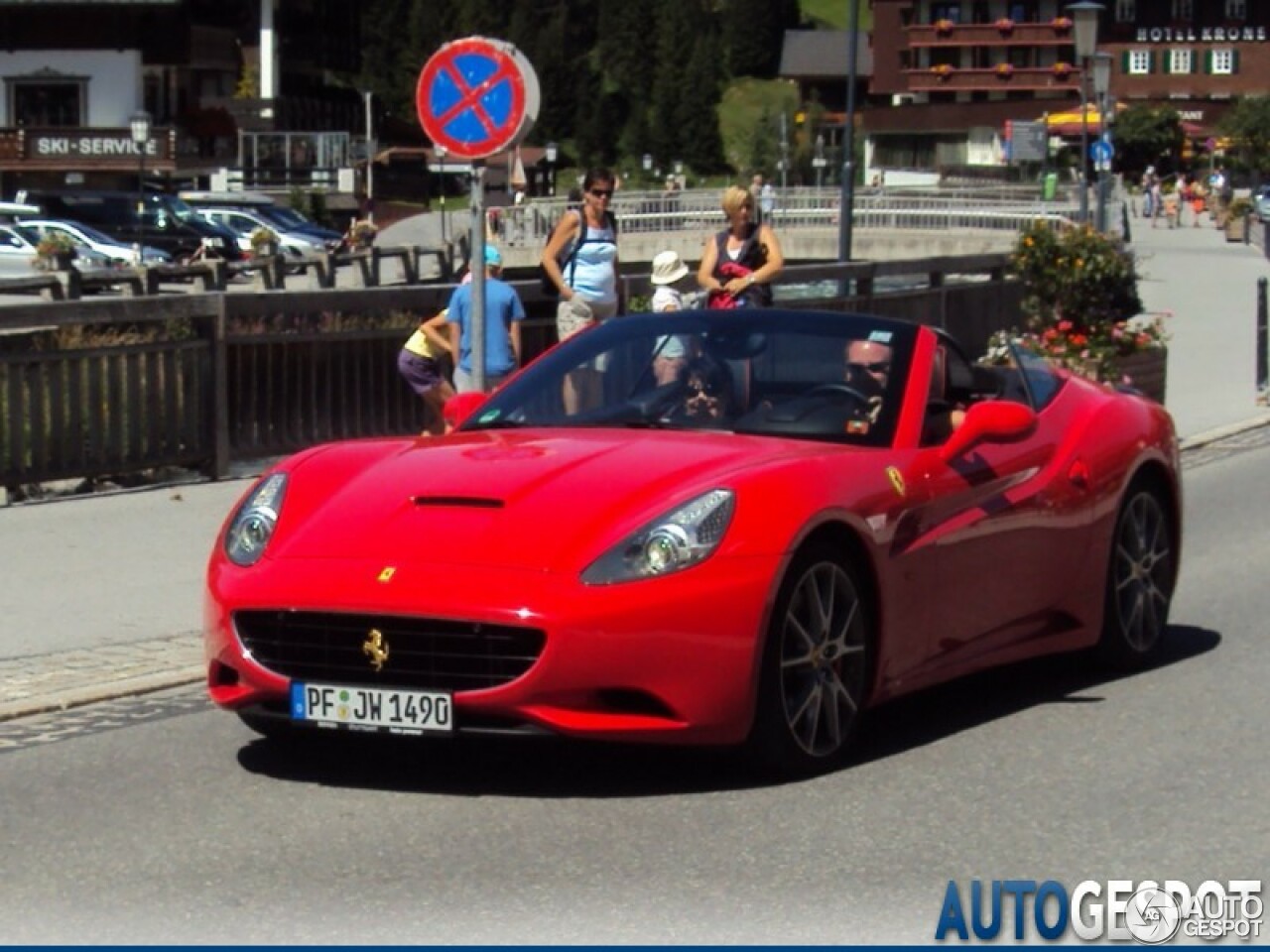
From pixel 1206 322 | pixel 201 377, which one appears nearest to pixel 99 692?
pixel 201 377

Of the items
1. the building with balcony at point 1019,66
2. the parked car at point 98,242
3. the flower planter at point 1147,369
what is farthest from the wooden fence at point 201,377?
the building with balcony at point 1019,66

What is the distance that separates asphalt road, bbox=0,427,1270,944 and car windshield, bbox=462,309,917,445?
1.04 m

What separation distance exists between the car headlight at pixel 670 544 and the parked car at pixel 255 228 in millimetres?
53521

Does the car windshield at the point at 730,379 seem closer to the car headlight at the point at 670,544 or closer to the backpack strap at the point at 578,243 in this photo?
the car headlight at the point at 670,544

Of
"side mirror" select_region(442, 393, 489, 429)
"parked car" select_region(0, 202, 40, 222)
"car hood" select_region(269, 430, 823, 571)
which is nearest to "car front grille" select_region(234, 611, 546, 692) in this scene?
"car hood" select_region(269, 430, 823, 571)

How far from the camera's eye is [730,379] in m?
8.30

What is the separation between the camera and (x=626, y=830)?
6840 mm

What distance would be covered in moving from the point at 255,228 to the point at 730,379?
5542 centimetres

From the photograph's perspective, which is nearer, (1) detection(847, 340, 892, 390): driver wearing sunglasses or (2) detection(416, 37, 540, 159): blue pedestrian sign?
(1) detection(847, 340, 892, 390): driver wearing sunglasses

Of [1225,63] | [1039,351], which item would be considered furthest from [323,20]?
[1039,351]

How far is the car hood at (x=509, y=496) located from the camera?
713cm

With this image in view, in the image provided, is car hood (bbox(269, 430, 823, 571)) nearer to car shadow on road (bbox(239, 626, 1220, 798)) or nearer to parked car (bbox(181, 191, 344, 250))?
car shadow on road (bbox(239, 626, 1220, 798))

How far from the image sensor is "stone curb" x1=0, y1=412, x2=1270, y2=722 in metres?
8.85

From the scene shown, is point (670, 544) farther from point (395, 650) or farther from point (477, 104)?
point (477, 104)
